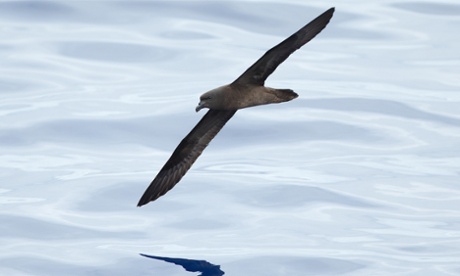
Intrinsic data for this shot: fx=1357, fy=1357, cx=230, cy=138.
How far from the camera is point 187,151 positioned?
10859 millimetres

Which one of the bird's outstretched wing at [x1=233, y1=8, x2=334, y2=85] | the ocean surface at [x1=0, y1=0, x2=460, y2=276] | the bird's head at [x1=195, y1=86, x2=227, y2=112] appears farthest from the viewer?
the ocean surface at [x1=0, y1=0, x2=460, y2=276]

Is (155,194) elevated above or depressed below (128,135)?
below

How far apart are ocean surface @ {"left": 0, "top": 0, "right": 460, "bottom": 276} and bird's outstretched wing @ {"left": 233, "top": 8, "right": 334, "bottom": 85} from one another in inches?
66.2

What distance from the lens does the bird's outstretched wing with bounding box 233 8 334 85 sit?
9523 mm

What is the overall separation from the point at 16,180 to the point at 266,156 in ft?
7.78

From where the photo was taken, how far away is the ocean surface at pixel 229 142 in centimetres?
1110

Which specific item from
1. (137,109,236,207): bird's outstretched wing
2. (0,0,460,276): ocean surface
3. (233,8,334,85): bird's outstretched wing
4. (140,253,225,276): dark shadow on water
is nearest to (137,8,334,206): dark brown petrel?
(233,8,334,85): bird's outstretched wing

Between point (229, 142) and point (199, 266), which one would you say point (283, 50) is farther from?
point (229, 142)

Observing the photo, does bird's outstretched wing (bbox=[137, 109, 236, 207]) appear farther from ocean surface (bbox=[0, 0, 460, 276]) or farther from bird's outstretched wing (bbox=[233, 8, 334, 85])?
bird's outstretched wing (bbox=[233, 8, 334, 85])

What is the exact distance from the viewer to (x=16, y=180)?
1255cm

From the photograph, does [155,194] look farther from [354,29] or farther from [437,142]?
[354,29]

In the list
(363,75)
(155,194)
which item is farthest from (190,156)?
(363,75)

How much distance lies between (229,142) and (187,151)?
248 cm

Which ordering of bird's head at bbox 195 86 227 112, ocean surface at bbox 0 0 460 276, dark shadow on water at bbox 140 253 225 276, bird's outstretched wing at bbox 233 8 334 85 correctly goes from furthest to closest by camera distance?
ocean surface at bbox 0 0 460 276 < dark shadow on water at bbox 140 253 225 276 < bird's head at bbox 195 86 227 112 < bird's outstretched wing at bbox 233 8 334 85
